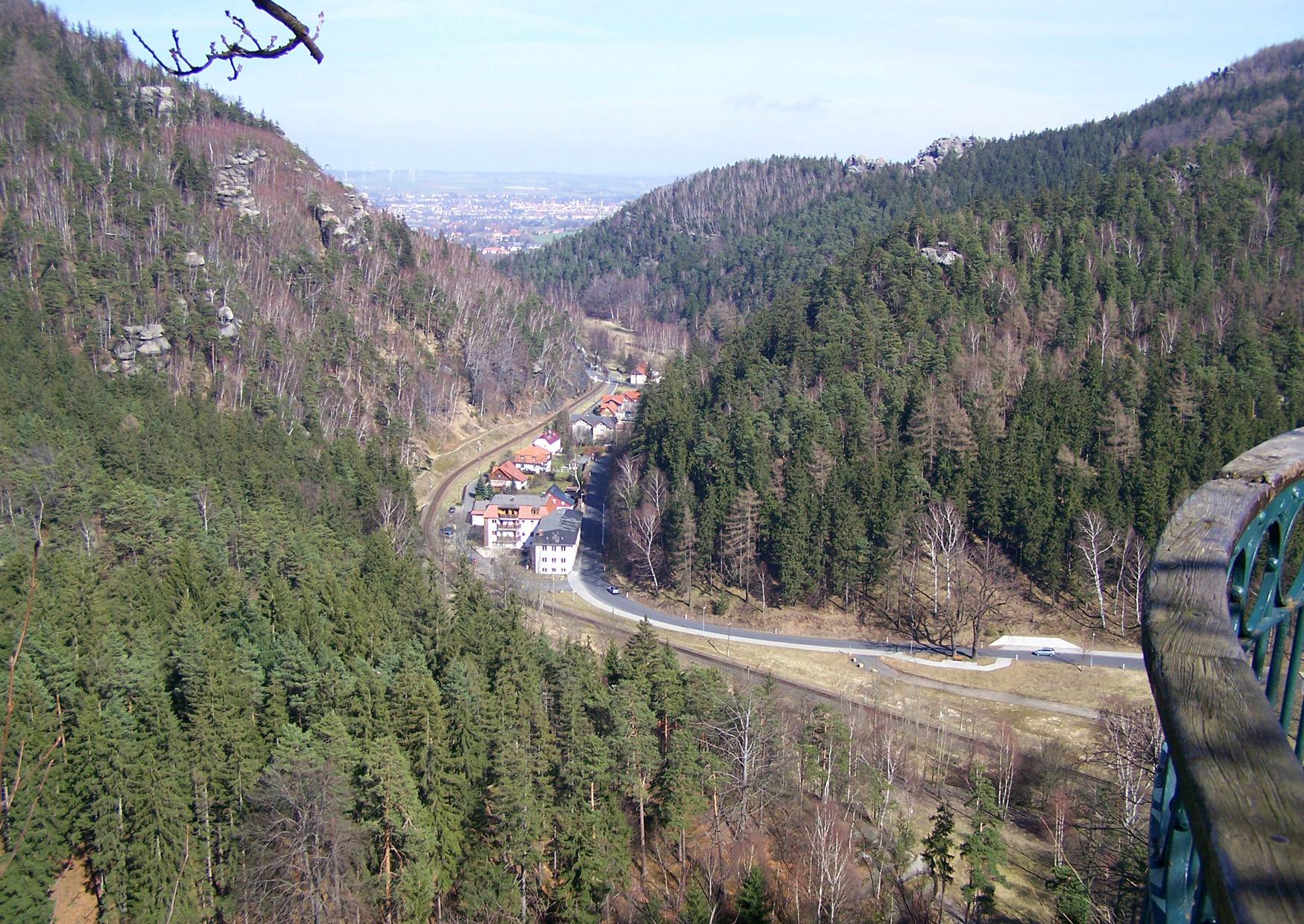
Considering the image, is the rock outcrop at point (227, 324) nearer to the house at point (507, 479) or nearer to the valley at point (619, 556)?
the valley at point (619, 556)

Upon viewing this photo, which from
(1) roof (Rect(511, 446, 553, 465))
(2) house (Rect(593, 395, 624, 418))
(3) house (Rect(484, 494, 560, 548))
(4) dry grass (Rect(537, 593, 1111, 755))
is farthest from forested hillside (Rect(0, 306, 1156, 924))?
(2) house (Rect(593, 395, 624, 418))

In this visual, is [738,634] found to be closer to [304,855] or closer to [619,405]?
[304,855]

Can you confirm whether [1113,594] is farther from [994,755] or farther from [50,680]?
[50,680]

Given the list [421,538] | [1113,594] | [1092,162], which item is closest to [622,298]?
[1092,162]

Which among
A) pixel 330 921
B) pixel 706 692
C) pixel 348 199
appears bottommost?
pixel 330 921

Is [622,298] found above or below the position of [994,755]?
above

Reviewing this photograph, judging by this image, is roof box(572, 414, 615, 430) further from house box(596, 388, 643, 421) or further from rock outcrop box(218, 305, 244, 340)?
rock outcrop box(218, 305, 244, 340)

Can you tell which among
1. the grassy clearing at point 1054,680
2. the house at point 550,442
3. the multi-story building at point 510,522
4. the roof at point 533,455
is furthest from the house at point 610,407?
the grassy clearing at point 1054,680

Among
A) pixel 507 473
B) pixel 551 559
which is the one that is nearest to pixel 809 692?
pixel 551 559
